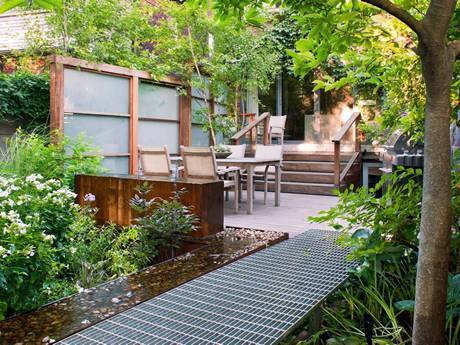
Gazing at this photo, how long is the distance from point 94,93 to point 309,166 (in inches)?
192

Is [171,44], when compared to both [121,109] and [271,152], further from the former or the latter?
[271,152]

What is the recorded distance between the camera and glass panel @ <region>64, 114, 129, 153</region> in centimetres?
642

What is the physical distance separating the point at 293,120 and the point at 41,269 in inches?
428

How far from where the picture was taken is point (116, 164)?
24.1 ft

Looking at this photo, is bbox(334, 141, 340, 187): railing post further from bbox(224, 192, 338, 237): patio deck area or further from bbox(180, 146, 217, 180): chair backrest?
bbox(180, 146, 217, 180): chair backrest

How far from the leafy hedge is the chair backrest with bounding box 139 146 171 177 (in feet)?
5.79

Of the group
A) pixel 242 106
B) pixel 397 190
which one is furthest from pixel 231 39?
pixel 397 190

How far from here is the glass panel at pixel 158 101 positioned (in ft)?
26.6

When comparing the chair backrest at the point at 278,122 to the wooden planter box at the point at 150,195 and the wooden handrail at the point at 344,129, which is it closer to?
the wooden handrail at the point at 344,129

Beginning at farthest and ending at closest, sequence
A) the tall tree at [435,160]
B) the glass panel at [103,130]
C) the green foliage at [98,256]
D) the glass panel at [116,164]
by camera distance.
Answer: the glass panel at [116,164]
the glass panel at [103,130]
the green foliage at [98,256]
the tall tree at [435,160]

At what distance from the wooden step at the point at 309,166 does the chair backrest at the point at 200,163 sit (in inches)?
175

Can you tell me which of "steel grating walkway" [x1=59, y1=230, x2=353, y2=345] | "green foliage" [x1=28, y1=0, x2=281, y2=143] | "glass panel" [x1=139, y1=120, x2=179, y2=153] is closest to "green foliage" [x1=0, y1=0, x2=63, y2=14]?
"steel grating walkway" [x1=59, y1=230, x2=353, y2=345]

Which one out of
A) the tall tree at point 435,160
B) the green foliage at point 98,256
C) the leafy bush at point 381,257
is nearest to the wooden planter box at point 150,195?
the green foliage at point 98,256

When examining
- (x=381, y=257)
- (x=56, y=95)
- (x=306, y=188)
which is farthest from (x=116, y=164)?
(x=381, y=257)
